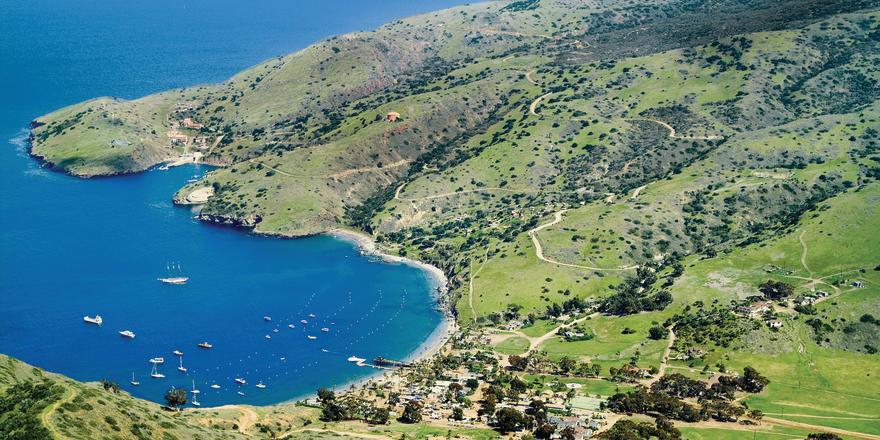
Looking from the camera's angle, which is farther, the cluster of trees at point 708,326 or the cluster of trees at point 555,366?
the cluster of trees at point 708,326

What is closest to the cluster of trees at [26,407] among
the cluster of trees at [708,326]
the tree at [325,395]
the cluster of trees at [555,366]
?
the tree at [325,395]

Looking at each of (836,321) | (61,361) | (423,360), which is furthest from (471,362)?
(61,361)

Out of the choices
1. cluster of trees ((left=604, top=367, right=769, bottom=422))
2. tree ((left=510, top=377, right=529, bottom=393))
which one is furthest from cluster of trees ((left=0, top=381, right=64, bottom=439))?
cluster of trees ((left=604, top=367, right=769, bottom=422))

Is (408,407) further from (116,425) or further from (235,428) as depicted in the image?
(116,425)

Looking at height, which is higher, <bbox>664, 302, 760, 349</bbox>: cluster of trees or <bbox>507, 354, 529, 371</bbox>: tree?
<bbox>507, 354, 529, 371</bbox>: tree

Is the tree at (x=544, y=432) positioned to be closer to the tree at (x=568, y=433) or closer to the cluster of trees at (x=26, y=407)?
the tree at (x=568, y=433)

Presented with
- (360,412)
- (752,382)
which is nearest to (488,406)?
(360,412)

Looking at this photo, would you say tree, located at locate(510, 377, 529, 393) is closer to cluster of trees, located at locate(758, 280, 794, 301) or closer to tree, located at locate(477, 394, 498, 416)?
tree, located at locate(477, 394, 498, 416)
